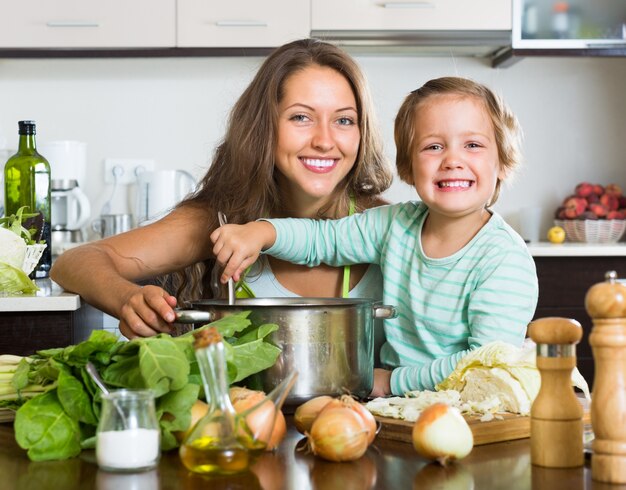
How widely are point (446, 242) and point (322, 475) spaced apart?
0.74 meters

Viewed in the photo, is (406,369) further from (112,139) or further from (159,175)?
(112,139)

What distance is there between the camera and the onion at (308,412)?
104 cm

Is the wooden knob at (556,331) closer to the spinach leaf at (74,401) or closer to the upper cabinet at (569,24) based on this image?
the spinach leaf at (74,401)

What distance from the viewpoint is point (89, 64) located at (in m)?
3.83

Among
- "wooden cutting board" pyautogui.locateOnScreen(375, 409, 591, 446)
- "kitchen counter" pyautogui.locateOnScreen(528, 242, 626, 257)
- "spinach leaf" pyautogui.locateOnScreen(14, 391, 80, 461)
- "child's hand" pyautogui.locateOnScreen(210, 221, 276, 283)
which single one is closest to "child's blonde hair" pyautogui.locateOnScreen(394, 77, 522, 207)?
"child's hand" pyautogui.locateOnScreen(210, 221, 276, 283)

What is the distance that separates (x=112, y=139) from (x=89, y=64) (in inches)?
12.0

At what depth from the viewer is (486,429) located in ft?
3.48

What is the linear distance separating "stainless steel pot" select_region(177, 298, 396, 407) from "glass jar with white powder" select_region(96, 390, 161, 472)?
23 cm

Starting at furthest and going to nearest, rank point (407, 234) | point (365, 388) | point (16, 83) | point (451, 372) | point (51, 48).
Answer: point (16, 83) < point (51, 48) < point (407, 234) < point (451, 372) < point (365, 388)

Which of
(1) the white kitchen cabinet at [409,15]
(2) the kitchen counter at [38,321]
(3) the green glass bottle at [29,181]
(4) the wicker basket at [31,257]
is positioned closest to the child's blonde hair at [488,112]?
(2) the kitchen counter at [38,321]

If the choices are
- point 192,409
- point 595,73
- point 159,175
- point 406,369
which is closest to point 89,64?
point 159,175

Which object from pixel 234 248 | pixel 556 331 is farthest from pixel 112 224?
pixel 556 331

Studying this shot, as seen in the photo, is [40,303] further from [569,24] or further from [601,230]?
[569,24]

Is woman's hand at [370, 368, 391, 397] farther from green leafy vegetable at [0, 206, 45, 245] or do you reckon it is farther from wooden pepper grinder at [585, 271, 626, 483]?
green leafy vegetable at [0, 206, 45, 245]
